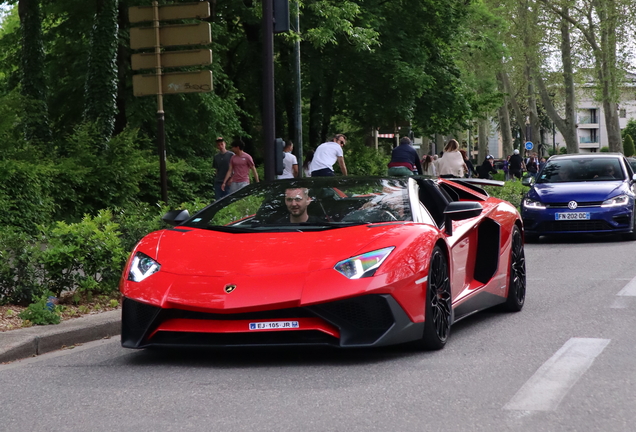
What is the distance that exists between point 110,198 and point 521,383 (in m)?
14.8

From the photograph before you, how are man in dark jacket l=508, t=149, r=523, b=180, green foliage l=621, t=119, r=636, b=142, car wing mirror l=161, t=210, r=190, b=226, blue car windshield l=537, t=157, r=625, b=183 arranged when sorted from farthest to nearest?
green foliage l=621, t=119, r=636, b=142
man in dark jacket l=508, t=149, r=523, b=180
blue car windshield l=537, t=157, r=625, b=183
car wing mirror l=161, t=210, r=190, b=226

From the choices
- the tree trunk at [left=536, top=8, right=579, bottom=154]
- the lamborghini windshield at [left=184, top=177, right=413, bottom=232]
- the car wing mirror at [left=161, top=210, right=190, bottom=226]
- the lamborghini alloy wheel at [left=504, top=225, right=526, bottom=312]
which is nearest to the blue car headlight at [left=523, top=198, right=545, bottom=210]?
the lamborghini alloy wheel at [left=504, top=225, right=526, bottom=312]

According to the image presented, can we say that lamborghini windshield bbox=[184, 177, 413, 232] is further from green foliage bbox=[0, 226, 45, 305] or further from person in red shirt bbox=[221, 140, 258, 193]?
person in red shirt bbox=[221, 140, 258, 193]

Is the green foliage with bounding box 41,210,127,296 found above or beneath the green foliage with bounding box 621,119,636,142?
beneath

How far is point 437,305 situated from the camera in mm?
6613

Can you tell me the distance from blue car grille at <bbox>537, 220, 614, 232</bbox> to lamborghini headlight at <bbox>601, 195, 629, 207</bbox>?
28 cm

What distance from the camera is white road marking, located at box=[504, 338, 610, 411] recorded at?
4969 millimetres

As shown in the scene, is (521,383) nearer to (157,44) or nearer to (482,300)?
(482,300)

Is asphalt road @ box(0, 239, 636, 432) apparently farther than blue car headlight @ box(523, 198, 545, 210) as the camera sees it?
No

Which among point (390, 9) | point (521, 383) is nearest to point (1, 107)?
point (521, 383)

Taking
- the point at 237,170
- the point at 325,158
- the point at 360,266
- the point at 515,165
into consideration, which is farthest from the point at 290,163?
the point at 515,165

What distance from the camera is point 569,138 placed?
52.8 metres

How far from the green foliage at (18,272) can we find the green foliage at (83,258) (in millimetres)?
127

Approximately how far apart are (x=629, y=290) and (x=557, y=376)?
4.64 m
